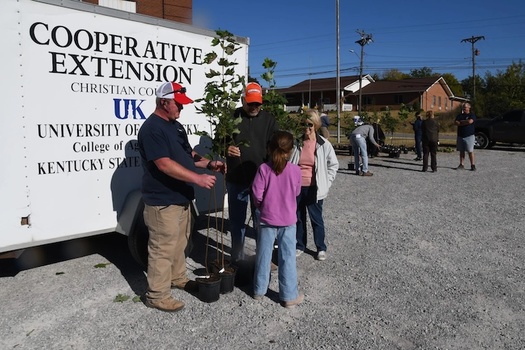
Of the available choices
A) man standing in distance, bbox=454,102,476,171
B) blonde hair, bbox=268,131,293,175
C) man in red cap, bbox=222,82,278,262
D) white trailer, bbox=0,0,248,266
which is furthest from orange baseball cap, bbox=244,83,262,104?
man standing in distance, bbox=454,102,476,171

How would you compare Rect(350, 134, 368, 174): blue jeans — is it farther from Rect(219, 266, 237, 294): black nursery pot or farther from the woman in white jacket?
Rect(219, 266, 237, 294): black nursery pot

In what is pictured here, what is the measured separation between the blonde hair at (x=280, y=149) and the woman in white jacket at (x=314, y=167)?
40.5 inches

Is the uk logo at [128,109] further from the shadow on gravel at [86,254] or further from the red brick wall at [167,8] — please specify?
the red brick wall at [167,8]

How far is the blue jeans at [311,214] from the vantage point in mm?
4938

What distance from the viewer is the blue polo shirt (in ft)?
11.5

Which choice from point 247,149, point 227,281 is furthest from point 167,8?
point 227,281

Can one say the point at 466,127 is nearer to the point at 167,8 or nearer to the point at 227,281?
the point at 167,8

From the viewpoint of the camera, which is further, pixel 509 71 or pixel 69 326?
pixel 509 71

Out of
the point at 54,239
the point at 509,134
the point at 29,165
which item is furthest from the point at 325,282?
the point at 509,134

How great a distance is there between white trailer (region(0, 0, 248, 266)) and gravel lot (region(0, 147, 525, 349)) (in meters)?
0.66

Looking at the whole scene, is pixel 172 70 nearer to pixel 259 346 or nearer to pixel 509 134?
pixel 259 346

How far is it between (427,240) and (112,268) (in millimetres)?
3994

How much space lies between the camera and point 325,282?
4477 mm

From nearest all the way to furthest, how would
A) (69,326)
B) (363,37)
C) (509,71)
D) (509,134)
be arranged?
1. (69,326)
2. (509,134)
3. (363,37)
4. (509,71)
